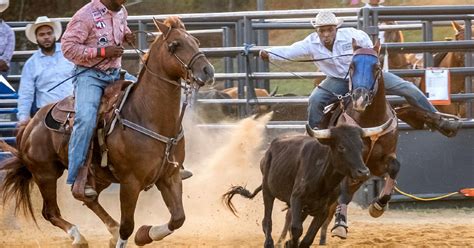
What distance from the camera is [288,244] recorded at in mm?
8328

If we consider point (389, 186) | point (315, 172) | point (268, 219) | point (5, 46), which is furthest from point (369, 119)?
point (5, 46)

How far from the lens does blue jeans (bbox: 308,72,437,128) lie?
9.62 m

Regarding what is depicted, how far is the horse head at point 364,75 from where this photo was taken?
878 centimetres

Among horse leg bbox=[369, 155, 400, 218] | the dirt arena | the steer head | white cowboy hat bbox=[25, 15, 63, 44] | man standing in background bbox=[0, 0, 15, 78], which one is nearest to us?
the steer head

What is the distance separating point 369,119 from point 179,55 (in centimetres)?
214

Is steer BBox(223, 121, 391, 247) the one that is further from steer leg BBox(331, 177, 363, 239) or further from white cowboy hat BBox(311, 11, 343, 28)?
white cowboy hat BBox(311, 11, 343, 28)

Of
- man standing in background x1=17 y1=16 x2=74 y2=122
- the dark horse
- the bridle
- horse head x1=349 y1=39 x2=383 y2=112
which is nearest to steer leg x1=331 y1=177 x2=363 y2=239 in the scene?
the dark horse

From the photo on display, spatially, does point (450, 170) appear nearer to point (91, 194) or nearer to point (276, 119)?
point (276, 119)

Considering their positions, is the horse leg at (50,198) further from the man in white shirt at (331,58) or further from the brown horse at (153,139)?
the man in white shirt at (331,58)

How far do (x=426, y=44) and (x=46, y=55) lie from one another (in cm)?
416

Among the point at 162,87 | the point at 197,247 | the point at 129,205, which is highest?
the point at 162,87

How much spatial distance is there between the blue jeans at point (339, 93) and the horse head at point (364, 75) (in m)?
0.59

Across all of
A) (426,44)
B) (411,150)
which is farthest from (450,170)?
(426,44)

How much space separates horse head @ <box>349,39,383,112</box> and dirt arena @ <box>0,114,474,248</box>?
1.72 m
